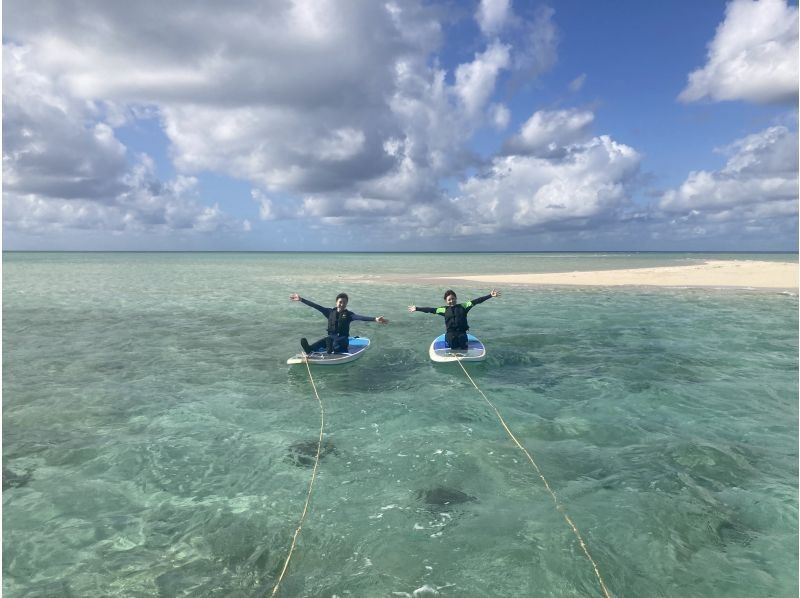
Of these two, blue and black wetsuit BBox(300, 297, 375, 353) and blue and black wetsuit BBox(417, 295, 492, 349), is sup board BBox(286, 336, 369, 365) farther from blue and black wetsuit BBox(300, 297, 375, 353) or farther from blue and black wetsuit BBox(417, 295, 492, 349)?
blue and black wetsuit BBox(417, 295, 492, 349)

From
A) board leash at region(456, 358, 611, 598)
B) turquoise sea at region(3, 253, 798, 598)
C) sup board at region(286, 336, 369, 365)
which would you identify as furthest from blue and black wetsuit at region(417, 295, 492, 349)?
board leash at region(456, 358, 611, 598)

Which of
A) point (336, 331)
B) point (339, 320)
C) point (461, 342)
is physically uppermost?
point (339, 320)

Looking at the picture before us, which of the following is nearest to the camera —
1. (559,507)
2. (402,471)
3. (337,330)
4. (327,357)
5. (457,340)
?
(559,507)

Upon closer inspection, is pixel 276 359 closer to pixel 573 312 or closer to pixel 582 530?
pixel 582 530

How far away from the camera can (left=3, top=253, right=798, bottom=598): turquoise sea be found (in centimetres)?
694

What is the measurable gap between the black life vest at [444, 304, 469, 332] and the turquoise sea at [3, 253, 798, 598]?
180cm

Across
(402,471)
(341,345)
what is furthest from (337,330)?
(402,471)

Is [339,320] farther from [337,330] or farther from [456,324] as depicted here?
[456,324]

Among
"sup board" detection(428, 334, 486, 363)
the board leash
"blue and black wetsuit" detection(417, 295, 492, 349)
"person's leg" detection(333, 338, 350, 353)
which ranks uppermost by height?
"blue and black wetsuit" detection(417, 295, 492, 349)

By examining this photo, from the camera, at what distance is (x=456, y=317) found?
18.0m

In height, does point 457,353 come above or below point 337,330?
below

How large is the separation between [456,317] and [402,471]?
29.4ft

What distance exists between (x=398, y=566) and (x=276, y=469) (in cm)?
402

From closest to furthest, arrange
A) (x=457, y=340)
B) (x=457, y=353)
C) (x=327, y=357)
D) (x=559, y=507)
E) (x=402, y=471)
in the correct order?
(x=559, y=507), (x=402, y=471), (x=327, y=357), (x=457, y=353), (x=457, y=340)
